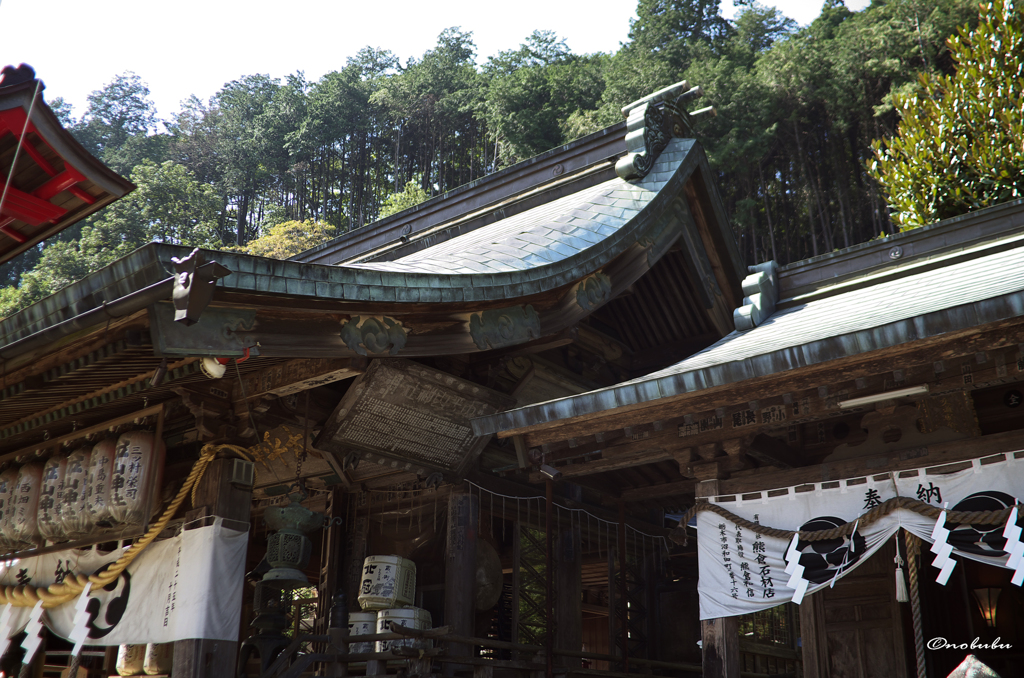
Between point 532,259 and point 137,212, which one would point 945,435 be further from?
point 137,212

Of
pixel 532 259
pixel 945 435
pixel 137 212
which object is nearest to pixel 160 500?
pixel 532 259

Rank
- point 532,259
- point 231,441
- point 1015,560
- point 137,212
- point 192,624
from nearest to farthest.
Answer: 1. point 1015,560
2. point 192,624
3. point 231,441
4. point 532,259
5. point 137,212

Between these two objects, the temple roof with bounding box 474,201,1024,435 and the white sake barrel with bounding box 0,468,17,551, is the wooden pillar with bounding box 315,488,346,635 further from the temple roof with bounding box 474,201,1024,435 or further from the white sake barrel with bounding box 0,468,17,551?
the temple roof with bounding box 474,201,1024,435

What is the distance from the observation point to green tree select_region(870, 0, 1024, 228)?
16.9 m

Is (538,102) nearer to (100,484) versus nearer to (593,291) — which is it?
(593,291)

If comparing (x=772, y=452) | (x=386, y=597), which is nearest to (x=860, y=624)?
(x=772, y=452)

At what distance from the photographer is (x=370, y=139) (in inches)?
1836

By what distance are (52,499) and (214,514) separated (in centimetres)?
224

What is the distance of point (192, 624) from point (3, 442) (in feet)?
12.7

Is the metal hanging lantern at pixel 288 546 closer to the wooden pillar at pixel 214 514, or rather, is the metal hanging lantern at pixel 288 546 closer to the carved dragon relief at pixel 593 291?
the wooden pillar at pixel 214 514

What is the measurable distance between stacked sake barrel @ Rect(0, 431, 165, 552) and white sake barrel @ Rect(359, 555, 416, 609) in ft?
7.30

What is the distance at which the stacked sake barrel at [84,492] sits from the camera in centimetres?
697

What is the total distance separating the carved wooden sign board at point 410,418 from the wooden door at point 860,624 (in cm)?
364

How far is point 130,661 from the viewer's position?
7828 millimetres
